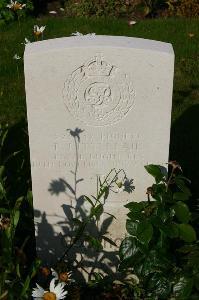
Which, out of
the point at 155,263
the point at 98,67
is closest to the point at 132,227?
the point at 155,263

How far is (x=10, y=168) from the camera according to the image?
407 centimetres

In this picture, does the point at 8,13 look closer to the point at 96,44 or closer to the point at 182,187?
the point at 96,44

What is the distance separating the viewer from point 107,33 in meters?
6.29

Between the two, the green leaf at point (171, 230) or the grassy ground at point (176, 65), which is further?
the grassy ground at point (176, 65)

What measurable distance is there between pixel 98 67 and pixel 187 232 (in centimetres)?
91

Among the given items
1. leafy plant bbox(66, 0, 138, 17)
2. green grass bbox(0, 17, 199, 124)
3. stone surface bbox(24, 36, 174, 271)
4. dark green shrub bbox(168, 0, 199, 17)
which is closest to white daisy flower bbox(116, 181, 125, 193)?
stone surface bbox(24, 36, 174, 271)

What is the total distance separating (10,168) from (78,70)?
5.18ft

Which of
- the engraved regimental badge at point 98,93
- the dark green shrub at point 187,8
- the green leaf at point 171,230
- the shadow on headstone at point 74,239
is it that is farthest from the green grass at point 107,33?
the green leaf at point 171,230

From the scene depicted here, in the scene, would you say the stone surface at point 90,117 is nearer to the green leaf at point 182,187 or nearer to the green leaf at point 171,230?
the green leaf at point 182,187

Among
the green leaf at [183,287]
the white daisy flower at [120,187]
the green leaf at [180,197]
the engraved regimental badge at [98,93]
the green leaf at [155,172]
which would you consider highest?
the engraved regimental badge at [98,93]

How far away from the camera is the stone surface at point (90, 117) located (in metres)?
2.64

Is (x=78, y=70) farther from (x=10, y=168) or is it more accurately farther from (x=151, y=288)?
(x=10, y=168)

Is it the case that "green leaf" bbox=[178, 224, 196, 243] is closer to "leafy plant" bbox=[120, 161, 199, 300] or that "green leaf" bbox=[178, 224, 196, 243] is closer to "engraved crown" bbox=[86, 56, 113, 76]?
"leafy plant" bbox=[120, 161, 199, 300]

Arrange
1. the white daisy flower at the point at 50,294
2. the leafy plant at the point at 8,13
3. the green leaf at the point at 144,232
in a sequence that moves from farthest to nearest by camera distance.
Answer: the leafy plant at the point at 8,13, the green leaf at the point at 144,232, the white daisy flower at the point at 50,294
